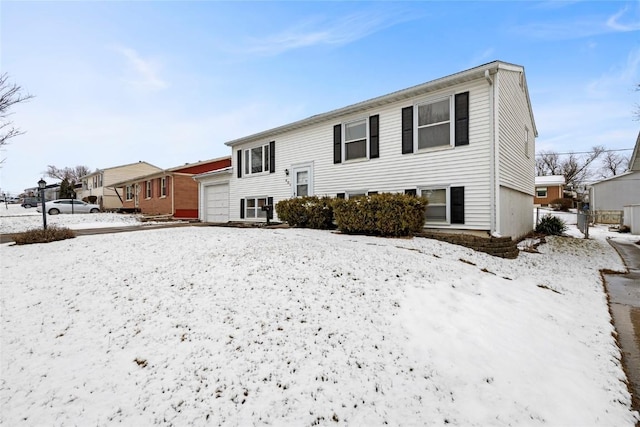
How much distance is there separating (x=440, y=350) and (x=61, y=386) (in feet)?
11.0

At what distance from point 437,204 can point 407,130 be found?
8.36 ft

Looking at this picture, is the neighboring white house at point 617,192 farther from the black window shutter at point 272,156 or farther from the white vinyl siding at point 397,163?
the black window shutter at point 272,156

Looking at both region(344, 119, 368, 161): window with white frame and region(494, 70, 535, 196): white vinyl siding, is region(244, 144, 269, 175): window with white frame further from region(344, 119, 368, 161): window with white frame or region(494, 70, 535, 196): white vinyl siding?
region(494, 70, 535, 196): white vinyl siding

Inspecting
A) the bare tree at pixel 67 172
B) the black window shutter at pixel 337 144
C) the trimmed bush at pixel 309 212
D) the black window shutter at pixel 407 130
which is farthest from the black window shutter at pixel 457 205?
the bare tree at pixel 67 172

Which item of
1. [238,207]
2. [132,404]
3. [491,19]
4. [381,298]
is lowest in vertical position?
[132,404]

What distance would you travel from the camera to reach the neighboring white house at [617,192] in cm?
2314

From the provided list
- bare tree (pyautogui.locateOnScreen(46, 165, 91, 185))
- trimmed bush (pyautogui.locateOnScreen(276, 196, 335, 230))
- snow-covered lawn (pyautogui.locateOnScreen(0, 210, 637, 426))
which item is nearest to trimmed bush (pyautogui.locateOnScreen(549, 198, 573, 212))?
trimmed bush (pyautogui.locateOnScreen(276, 196, 335, 230))

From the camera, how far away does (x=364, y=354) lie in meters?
2.71

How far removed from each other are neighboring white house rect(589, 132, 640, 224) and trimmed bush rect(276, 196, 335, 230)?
77.8 feet

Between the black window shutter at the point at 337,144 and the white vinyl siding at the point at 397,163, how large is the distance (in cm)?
21

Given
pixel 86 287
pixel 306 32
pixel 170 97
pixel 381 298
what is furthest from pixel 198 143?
pixel 381 298

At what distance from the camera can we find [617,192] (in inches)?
951

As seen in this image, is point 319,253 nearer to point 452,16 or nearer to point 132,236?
point 132,236

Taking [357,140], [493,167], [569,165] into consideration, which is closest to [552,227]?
[493,167]
